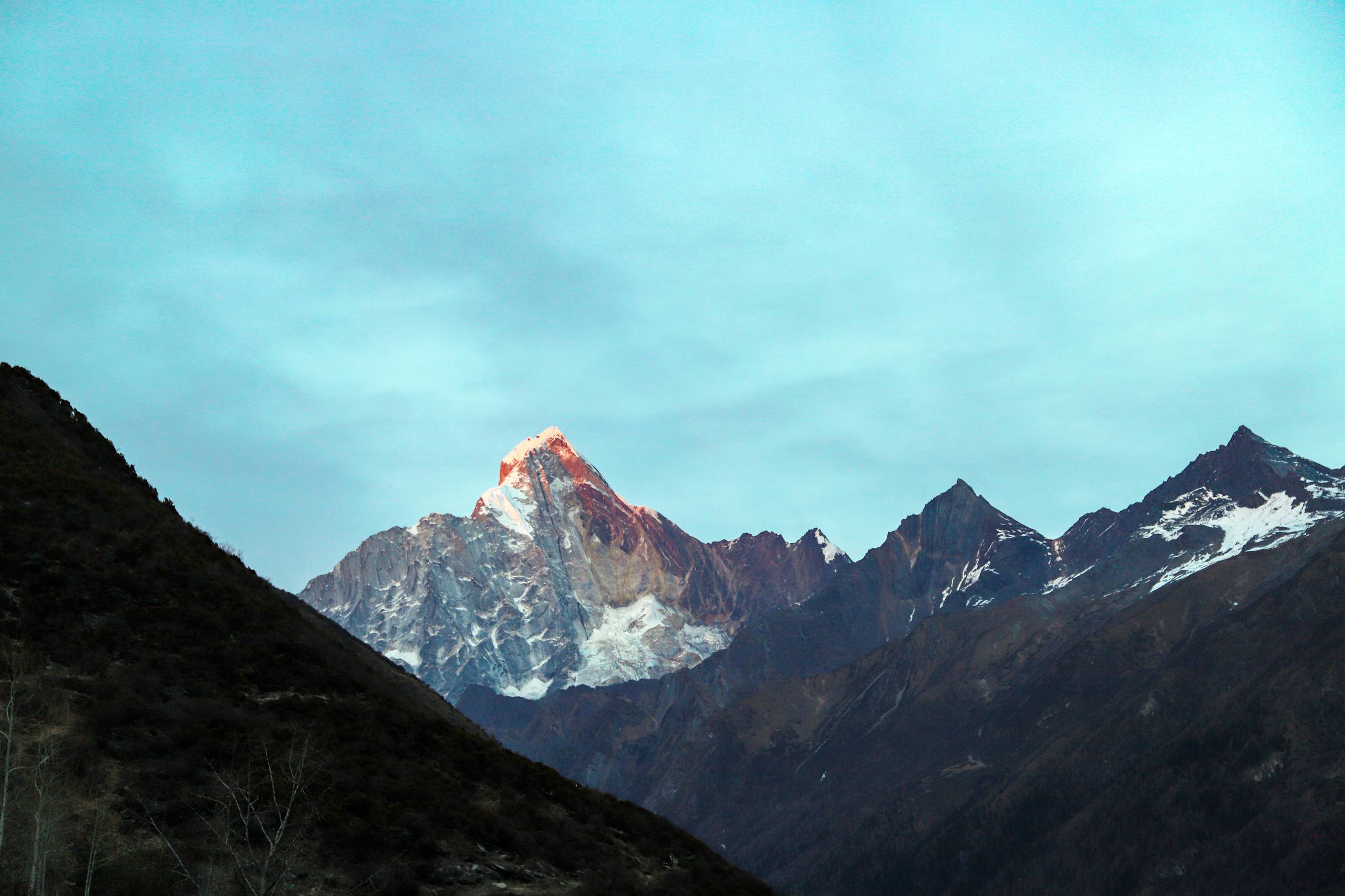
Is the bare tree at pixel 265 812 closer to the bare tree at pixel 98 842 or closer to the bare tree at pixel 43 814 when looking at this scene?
the bare tree at pixel 98 842

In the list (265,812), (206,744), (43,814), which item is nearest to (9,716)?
(43,814)

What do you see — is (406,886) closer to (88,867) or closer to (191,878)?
(191,878)

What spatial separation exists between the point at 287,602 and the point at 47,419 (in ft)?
67.5

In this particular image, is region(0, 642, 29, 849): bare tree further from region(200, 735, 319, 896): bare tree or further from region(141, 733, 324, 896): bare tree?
region(200, 735, 319, 896): bare tree

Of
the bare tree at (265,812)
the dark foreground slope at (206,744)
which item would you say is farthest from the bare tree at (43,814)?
the bare tree at (265,812)

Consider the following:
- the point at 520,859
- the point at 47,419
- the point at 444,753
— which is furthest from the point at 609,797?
the point at 47,419

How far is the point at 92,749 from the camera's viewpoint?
51.3 metres

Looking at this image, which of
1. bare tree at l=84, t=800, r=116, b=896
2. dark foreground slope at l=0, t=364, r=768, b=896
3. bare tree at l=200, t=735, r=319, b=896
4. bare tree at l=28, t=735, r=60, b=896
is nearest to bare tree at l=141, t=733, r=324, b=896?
bare tree at l=200, t=735, r=319, b=896

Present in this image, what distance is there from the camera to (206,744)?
5472cm

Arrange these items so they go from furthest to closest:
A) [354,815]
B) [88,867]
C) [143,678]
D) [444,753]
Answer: [444,753] → [143,678] → [354,815] → [88,867]

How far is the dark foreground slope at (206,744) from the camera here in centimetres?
4750

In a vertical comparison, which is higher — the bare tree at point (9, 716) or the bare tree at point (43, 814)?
the bare tree at point (9, 716)

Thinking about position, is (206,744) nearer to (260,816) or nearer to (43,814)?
(260,816)

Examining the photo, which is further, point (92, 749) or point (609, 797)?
point (609, 797)
